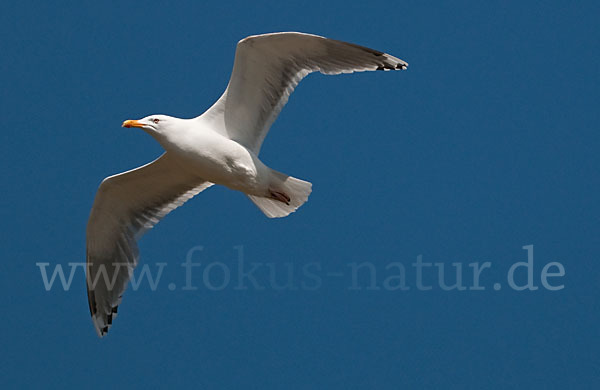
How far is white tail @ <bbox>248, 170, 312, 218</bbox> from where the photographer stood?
7.14 meters

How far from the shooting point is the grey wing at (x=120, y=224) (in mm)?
7613

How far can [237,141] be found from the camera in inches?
280

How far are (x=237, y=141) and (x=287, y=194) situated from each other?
55 cm

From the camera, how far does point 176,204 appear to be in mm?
7832

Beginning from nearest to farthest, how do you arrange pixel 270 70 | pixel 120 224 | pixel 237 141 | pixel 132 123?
pixel 132 123, pixel 270 70, pixel 237 141, pixel 120 224

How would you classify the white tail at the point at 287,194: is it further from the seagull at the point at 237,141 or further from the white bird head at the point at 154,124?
the white bird head at the point at 154,124

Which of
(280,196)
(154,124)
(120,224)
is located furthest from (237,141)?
(120,224)

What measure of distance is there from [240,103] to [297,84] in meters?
0.44

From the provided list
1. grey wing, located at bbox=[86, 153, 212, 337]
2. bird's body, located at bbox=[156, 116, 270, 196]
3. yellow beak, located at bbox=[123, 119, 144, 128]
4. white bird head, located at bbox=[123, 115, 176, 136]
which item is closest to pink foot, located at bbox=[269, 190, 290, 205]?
bird's body, located at bbox=[156, 116, 270, 196]

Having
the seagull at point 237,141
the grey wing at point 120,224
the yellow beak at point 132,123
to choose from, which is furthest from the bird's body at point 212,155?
the grey wing at point 120,224

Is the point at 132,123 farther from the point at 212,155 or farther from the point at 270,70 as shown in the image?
the point at 270,70

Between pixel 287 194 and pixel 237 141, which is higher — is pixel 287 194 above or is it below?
below

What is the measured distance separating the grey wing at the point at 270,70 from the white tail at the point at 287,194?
30cm

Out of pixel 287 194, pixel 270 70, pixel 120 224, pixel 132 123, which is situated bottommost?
pixel 120 224
